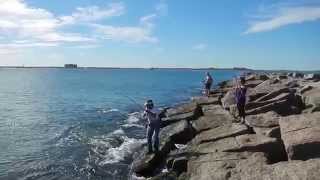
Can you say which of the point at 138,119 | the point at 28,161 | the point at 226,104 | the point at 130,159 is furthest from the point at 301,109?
the point at 138,119

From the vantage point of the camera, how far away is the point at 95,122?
29.5 metres

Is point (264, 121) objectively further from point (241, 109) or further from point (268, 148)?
point (268, 148)

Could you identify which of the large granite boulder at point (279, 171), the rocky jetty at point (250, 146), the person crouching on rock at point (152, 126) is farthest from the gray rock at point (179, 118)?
the large granite boulder at point (279, 171)

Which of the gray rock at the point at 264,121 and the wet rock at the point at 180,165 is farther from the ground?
the gray rock at the point at 264,121

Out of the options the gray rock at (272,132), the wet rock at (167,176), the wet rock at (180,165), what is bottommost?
the wet rock at (167,176)

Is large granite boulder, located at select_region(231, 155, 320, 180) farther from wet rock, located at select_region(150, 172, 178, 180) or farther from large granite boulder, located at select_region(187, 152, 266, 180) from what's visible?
wet rock, located at select_region(150, 172, 178, 180)

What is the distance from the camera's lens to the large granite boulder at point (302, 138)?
429 inches

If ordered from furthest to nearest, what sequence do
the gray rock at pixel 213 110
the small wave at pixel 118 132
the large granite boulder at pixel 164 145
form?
the small wave at pixel 118 132 → the gray rock at pixel 213 110 → the large granite boulder at pixel 164 145

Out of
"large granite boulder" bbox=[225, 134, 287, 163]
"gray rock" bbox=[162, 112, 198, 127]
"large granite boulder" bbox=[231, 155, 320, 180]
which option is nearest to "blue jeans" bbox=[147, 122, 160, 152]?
"large granite boulder" bbox=[225, 134, 287, 163]

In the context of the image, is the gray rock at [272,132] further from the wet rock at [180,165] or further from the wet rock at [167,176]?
the wet rock at [167,176]

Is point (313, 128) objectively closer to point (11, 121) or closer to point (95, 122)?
point (95, 122)

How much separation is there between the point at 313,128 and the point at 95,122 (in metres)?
19.7

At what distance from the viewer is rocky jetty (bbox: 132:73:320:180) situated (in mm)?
10328

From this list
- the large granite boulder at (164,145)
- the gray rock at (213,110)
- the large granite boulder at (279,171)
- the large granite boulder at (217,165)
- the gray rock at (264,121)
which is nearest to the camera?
the large granite boulder at (279,171)
